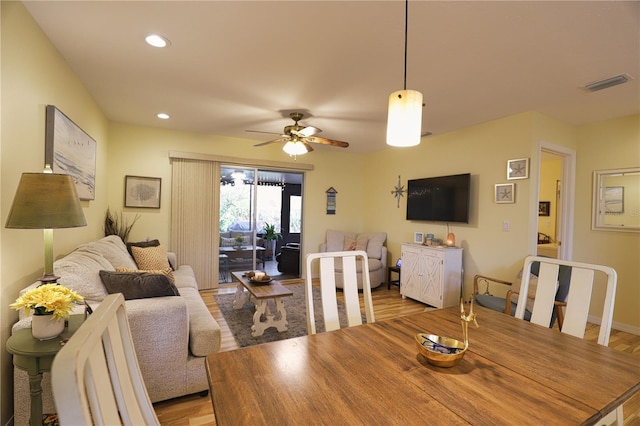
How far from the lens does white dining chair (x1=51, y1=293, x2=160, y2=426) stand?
466mm

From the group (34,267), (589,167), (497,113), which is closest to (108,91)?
(34,267)

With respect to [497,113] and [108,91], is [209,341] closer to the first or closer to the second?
[108,91]

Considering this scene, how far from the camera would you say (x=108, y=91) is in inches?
127

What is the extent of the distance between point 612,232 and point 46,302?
5243mm

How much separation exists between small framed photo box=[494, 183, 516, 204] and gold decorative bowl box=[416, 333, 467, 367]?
297 centimetres

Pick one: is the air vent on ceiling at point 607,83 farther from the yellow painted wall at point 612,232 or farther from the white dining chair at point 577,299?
the white dining chair at point 577,299

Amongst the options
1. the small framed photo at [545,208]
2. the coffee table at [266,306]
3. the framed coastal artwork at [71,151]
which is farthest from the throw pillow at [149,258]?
the small framed photo at [545,208]

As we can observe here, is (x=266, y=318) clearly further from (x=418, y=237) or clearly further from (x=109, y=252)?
(x=418, y=237)

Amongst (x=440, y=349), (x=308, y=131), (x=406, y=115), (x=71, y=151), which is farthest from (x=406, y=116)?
(x=71, y=151)

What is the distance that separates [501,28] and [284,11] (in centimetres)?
139

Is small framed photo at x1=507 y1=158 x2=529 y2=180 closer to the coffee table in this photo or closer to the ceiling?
the ceiling

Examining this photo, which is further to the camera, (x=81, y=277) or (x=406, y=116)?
(x=81, y=277)

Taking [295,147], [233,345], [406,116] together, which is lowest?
[233,345]

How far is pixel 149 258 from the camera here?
368 centimetres
